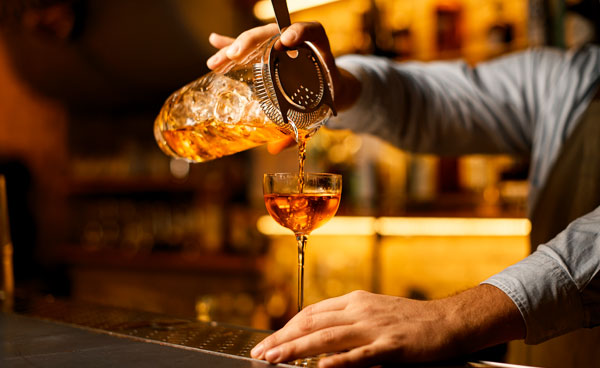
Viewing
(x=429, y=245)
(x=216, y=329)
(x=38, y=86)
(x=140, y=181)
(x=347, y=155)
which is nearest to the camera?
(x=216, y=329)

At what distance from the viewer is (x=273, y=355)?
2.74 ft

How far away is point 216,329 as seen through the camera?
113 centimetres

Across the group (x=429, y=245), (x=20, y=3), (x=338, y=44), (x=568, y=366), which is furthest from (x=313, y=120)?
(x=20, y=3)

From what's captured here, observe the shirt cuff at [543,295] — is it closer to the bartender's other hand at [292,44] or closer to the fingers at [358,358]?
the fingers at [358,358]

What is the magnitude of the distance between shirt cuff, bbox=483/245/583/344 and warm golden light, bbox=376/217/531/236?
178 cm

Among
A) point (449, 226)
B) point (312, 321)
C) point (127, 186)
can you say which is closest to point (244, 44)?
point (312, 321)

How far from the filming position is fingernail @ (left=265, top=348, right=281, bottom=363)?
32.8 inches

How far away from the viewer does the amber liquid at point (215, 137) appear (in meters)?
1.10

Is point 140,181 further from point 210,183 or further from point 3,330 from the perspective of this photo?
point 3,330

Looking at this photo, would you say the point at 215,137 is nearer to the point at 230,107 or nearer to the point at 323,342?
the point at 230,107

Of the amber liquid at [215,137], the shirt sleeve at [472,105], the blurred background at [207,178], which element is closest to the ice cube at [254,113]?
the amber liquid at [215,137]

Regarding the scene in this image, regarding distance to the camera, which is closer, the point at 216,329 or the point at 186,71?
the point at 216,329

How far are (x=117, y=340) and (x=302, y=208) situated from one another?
1.37 ft

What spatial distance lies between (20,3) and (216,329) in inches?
137
